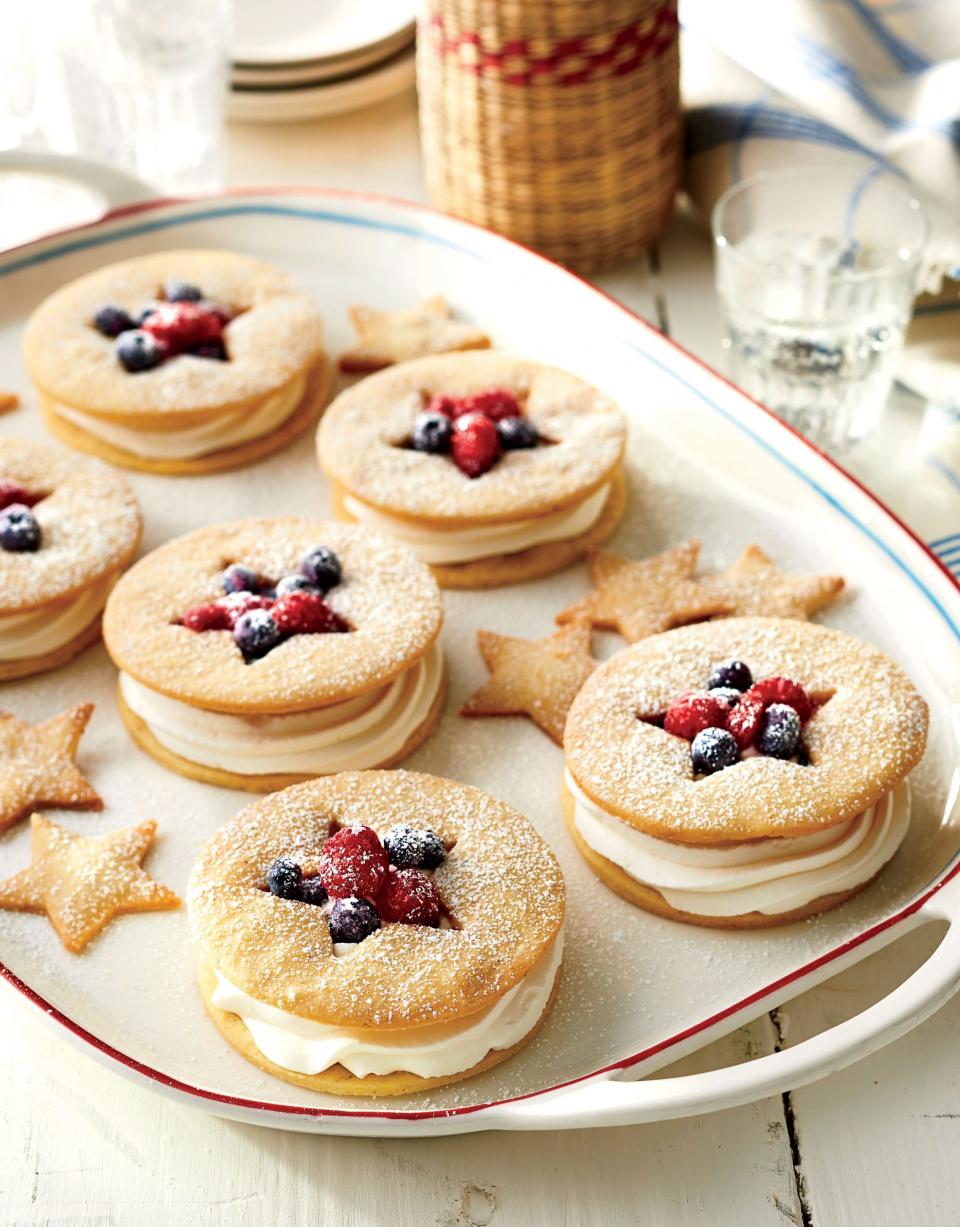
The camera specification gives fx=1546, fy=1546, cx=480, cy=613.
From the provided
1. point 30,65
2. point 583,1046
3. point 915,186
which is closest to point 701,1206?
point 583,1046

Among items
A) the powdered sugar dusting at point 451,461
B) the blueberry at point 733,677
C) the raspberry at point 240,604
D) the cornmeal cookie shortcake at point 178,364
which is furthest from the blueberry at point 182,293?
the blueberry at point 733,677

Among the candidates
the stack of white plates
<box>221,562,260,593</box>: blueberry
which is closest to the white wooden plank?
<box>221,562,260,593</box>: blueberry

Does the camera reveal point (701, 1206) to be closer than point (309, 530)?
Yes

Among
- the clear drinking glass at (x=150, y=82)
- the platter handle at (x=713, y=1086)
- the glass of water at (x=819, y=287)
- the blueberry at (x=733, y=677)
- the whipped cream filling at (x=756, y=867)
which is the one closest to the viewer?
the platter handle at (x=713, y=1086)

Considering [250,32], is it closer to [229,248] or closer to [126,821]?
[229,248]

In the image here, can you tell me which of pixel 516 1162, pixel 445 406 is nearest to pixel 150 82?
pixel 445 406

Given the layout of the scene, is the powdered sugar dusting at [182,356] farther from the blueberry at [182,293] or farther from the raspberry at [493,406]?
the raspberry at [493,406]
